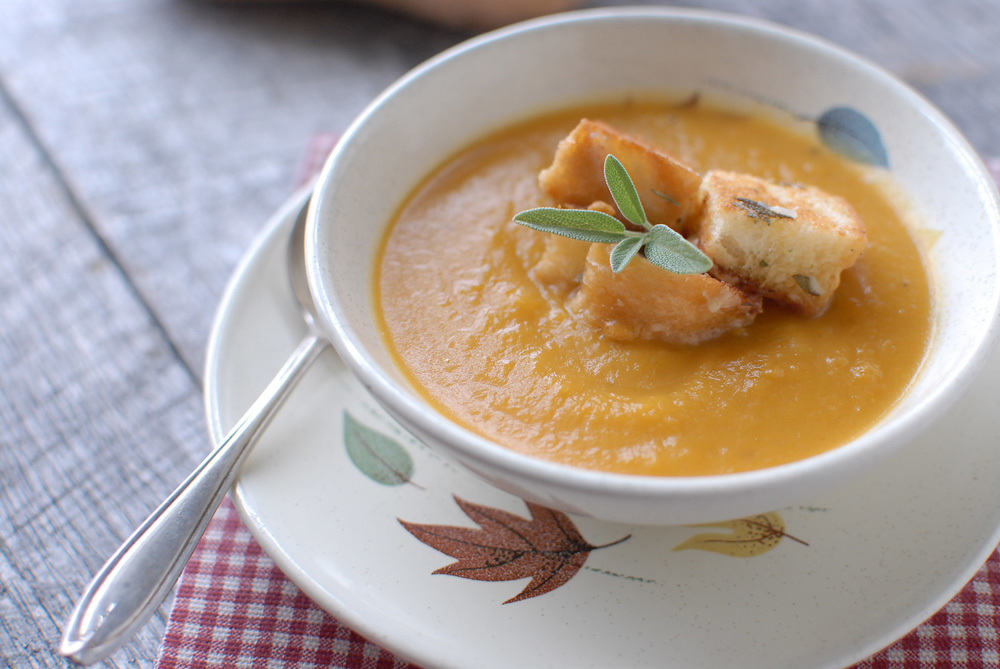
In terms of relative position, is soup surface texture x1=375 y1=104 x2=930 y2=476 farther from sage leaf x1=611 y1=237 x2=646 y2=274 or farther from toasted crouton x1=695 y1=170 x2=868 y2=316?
Result: sage leaf x1=611 y1=237 x2=646 y2=274

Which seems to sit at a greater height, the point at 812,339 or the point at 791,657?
the point at 812,339

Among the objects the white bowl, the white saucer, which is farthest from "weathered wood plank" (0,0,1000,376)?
the white saucer

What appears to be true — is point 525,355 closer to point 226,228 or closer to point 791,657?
point 791,657

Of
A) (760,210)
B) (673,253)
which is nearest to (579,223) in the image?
(673,253)

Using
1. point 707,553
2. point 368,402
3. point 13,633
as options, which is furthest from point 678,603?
point 13,633

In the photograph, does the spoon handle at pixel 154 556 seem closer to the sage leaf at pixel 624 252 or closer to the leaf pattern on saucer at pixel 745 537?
the sage leaf at pixel 624 252

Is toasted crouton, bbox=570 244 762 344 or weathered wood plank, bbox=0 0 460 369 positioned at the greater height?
toasted crouton, bbox=570 244 762 344
